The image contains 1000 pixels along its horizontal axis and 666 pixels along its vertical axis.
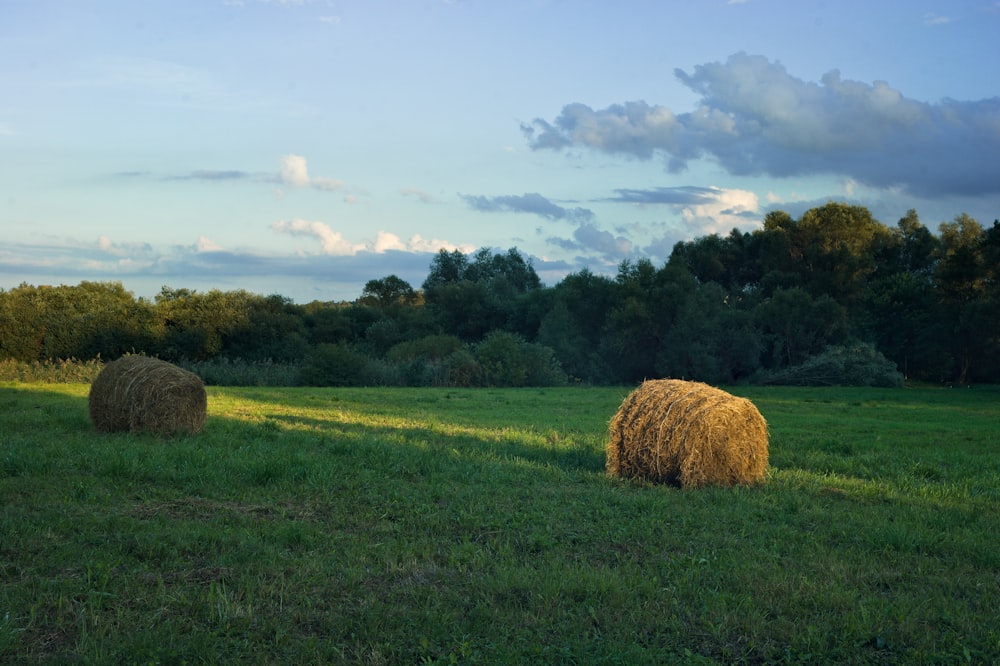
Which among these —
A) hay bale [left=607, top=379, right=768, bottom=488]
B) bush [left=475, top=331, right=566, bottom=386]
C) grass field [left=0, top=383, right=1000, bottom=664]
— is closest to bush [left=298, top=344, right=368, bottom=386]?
bush [left=475, top=331, right=566, bottom=386]

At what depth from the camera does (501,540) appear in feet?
26.4

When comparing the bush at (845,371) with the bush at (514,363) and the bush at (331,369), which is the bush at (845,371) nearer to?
the bush at (514,363)

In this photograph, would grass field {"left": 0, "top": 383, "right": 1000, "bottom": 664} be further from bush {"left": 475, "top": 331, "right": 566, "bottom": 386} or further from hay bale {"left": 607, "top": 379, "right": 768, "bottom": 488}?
bush {"left": 475, "top": 331, "right": 566, "bottom": 386}

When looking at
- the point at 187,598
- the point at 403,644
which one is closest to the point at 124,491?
the point at 187,598

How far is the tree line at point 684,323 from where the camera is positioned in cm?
4734

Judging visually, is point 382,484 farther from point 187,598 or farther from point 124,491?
point 187,598

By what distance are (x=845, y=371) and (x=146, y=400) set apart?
40784 millimetres

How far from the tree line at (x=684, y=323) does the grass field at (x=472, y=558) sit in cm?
3265

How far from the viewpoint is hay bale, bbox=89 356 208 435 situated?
15.7 meters

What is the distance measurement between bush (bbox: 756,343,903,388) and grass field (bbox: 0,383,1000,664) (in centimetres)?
3344

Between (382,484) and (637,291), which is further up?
(637,291)

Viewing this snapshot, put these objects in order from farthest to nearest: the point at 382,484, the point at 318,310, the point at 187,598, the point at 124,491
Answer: the point at 318,310
the point at 382,484
the point at 124,491
the point at 187,598

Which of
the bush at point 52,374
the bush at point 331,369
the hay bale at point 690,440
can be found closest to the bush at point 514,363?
the bush at point 331,369

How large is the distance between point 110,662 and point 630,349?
165 feet
